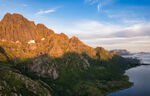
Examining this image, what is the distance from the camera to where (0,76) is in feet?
653

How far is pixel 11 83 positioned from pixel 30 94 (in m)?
38.5

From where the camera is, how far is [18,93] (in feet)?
595

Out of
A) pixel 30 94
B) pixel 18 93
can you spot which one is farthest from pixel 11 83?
pixel 30 94

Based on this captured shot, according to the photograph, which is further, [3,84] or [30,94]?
[30,94]

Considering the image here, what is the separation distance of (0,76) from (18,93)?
167ft

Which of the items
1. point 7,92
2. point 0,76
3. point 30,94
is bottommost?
point 30,94

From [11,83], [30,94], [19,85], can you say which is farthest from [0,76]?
[30,94]

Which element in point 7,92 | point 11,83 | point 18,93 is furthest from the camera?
point 11,83

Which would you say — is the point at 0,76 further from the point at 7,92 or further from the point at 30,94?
the point at 30,94

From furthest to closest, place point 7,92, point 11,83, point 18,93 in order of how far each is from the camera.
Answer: point 11,83 < point 18,93 < point 7,92

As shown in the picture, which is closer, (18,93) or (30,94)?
(18,93)

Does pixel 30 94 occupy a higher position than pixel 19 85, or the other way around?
pixel 19 85

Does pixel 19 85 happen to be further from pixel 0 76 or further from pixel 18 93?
pixel 0 76

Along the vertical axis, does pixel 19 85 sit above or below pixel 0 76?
below
